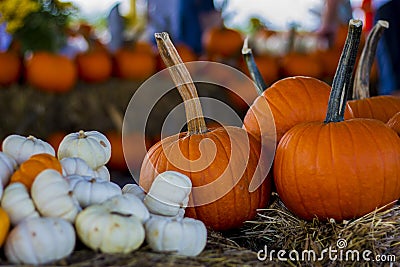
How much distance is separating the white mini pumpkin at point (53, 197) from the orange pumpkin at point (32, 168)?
0.05 metres

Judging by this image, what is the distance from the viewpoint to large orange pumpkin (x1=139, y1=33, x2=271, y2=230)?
158 cm

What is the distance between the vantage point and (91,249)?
1.15 meters

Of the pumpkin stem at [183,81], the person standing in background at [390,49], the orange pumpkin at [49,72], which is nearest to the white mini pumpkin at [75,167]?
the pumpkin stem at [183,81]

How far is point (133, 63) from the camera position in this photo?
4430 mm

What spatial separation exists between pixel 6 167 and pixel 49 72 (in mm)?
2786

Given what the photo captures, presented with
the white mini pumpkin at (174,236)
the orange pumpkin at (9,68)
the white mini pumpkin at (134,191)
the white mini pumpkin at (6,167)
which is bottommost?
the white mini pumpkin at (174,236)

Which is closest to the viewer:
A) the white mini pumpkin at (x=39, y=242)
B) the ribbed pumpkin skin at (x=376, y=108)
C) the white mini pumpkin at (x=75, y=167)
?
the white mini pumpkin at (x=39, y=242)

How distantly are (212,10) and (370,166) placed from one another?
370cm

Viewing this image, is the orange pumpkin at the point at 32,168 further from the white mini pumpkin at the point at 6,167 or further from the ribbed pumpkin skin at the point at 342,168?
the ribbed pumpkin skin at the point at 342,168

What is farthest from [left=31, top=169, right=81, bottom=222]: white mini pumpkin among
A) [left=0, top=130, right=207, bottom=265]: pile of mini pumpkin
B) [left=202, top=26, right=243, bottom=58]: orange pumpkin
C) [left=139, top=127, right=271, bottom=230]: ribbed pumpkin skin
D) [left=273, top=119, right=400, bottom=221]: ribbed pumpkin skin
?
[left=202, top=26, right=243, bottom=58]: orange pumpkin

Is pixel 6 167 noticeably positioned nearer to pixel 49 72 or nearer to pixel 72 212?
pixel 72 212

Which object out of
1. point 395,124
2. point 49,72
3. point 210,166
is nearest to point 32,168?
point 210,166

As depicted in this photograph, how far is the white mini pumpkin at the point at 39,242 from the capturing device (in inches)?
42.3

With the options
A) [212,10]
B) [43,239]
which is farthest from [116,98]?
[43,239]
